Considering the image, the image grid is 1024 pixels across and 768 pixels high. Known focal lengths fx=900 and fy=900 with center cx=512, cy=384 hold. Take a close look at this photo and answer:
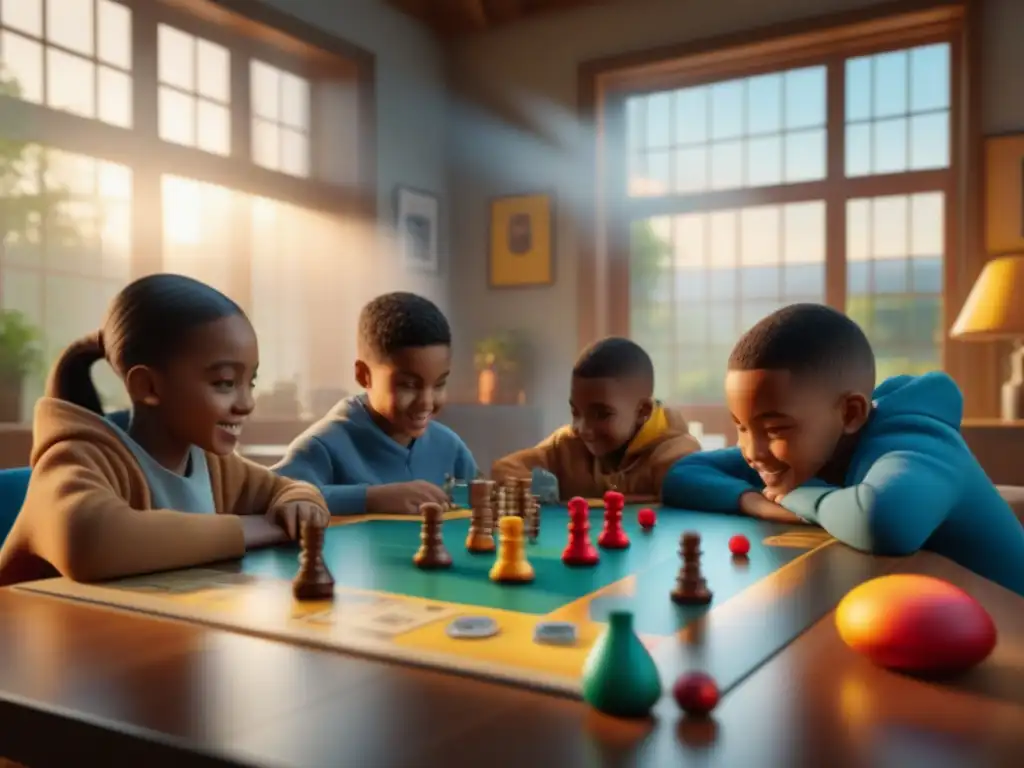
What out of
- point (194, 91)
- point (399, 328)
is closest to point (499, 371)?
point (194, 91)

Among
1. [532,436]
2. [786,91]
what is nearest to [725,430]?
[532,436]

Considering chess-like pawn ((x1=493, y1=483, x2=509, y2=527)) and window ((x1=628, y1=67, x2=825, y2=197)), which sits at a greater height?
window ((x1=628, y1=67, x2=825, y2=197))

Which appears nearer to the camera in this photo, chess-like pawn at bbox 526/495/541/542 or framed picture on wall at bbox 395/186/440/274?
chess-like pawn at bbox 526/495/541/542

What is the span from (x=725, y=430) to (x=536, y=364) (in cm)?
123

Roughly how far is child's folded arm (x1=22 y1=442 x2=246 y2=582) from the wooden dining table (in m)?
0.24

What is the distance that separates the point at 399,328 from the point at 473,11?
4198 millimetres

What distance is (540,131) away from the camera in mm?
5621

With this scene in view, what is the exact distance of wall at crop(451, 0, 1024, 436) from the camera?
206 inches

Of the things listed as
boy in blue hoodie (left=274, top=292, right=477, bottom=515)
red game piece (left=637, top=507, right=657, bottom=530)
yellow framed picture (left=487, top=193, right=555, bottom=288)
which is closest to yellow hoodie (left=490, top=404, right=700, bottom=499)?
boy in blue hoodie (left=274, top=292, right=477, bottom=515)

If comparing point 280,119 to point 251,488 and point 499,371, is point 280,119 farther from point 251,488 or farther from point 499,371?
point 251,488

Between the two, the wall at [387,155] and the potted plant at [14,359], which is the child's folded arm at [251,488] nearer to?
the potted plant at [14,359]

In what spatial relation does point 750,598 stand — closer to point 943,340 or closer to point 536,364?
point 943,340

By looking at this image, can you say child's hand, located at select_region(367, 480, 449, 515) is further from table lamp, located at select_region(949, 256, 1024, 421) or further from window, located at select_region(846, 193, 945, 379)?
window, located at select_region(846, 193, 945, 379)

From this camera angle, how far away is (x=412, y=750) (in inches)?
21.7
